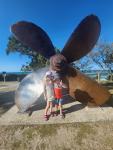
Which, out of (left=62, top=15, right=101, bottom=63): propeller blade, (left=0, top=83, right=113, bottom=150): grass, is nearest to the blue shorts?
(left=0, top=83, right=113, bottom=150): grass

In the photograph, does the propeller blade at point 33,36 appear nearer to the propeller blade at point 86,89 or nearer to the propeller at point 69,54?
the propeller at point 69,54

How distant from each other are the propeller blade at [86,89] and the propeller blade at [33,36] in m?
1.09

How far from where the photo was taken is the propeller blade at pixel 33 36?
7.88 m

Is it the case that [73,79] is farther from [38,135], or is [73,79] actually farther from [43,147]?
[43,147]

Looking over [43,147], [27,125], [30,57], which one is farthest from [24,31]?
[30,57]

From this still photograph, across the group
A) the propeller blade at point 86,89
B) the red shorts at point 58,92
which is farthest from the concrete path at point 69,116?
the red shorts at point 58,92

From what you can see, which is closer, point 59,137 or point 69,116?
point 59,137

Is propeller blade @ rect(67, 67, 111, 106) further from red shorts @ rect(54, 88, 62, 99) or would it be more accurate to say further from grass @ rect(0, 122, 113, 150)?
grass @ rect(0, 122, 113, 150)

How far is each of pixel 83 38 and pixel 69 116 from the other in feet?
9.53

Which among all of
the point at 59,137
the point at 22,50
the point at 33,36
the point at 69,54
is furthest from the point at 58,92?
the point at 22,50

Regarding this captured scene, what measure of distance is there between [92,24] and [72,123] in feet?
11.9

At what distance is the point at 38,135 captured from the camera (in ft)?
18.0

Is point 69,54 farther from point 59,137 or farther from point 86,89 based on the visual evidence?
point 59,137

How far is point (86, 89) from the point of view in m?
7.97
